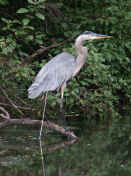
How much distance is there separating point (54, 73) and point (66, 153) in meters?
1.93

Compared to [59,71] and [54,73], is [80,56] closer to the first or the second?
[59,71]

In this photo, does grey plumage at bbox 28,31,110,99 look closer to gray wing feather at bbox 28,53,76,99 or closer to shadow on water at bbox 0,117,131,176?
gray wing feather at bbox 28,53,76,99

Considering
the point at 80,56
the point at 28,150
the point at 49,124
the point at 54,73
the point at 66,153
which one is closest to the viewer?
the point at 66,153

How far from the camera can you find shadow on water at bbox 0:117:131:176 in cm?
431

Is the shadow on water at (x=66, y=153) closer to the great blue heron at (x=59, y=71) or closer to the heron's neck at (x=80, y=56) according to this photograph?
the great blue heron at (x=59, y=71)

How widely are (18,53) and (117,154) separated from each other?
3652 mm

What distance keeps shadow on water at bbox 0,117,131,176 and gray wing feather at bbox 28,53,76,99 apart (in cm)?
73

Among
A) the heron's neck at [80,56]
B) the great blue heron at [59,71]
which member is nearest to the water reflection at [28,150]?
the great blue heron at [59,71]

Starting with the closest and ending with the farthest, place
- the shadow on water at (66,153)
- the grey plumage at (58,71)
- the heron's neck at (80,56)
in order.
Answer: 1. the shadow on water at (66,153)
2. the grey plumage at (58,71)
3. the heron's neck at (80,56)

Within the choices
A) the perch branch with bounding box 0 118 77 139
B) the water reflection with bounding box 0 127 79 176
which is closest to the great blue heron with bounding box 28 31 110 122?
the perch branch with bounding box 0 118 77 139

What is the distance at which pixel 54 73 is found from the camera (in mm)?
6703

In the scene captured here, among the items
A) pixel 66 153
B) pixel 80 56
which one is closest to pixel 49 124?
pixel 66 153

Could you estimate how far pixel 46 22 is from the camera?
8633 mm

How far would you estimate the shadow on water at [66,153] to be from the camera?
431cm
